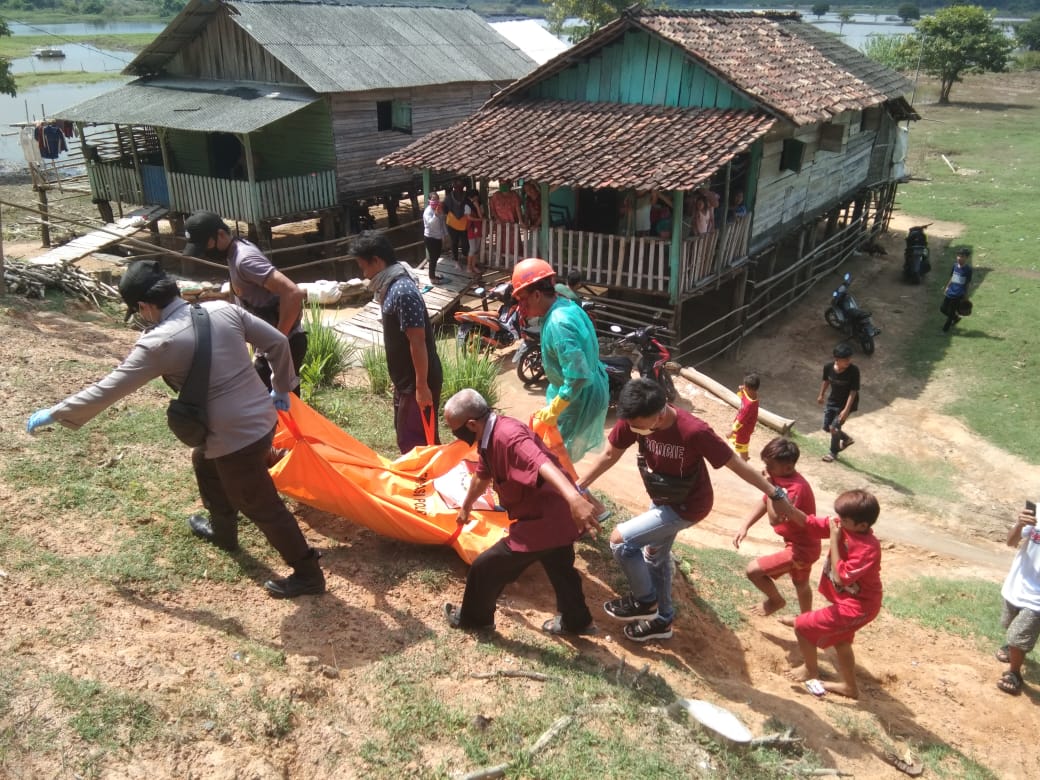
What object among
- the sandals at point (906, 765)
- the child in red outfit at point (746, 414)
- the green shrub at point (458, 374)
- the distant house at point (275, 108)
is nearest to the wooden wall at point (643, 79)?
the distant house at point (275, 108)

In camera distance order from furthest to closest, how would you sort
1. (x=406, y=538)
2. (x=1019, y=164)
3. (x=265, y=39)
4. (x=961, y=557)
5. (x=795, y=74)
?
(x=1019, y=164), (x=265, y=39), (x=795, y=74), (x=961, y=557), (x=406, y=538)

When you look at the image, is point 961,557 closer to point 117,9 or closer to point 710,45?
point 710,45

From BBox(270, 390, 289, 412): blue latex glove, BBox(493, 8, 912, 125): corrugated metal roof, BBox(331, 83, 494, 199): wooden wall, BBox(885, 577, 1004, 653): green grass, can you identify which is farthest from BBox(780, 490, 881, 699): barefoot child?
BBox(331, 83, 494, 199): wooden wall

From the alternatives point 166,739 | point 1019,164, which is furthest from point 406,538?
point 1019,164

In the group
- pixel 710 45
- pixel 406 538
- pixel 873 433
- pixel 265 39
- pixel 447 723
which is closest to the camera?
pixel 447 723

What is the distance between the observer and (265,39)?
15.8m

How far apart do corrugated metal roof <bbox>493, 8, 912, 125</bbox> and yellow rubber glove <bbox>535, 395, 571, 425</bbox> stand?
8.61 metres

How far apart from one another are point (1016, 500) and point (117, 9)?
80795mm

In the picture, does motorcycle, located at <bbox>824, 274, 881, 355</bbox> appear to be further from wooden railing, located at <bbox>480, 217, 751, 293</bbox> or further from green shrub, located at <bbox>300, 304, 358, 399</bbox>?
green shrub, located at <bbox>300, 304, 358, 399</bbox>

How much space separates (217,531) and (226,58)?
50.7 feet

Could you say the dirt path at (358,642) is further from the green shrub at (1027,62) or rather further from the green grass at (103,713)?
the green shrub at (1027,62)

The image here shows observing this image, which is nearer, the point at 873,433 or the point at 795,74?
the point at 873,433

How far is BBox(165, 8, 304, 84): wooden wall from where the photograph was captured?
16266mm

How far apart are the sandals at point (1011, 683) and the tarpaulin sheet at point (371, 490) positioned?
3148 millimetres
